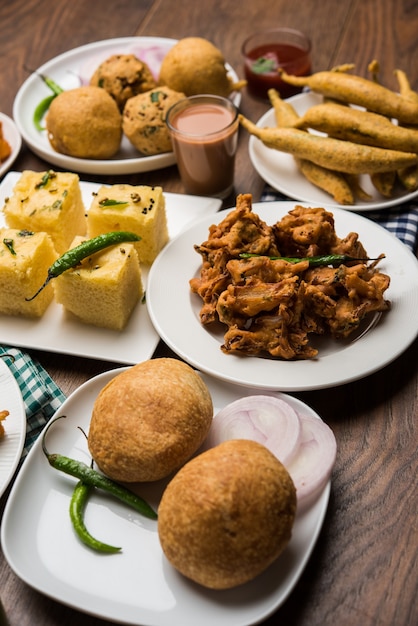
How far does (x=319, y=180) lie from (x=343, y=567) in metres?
2.02

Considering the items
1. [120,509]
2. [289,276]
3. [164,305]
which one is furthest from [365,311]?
[120,509]

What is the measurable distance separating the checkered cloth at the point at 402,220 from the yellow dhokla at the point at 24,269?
1632mm

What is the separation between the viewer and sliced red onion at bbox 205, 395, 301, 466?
2.26 metres

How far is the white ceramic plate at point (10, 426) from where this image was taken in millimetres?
2369

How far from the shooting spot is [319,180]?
3510mm

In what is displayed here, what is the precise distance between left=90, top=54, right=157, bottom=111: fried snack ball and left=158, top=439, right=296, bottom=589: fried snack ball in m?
2.60

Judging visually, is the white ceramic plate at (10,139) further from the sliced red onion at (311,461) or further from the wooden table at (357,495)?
the sliced red onion at (311,461)

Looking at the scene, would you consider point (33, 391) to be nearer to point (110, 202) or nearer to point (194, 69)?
point (110, 202)

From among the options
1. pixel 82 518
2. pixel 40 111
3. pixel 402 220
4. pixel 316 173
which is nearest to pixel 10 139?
pixel 40 111

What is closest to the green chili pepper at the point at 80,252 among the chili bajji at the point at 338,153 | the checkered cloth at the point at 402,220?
the chili bajji at the point at 338,153

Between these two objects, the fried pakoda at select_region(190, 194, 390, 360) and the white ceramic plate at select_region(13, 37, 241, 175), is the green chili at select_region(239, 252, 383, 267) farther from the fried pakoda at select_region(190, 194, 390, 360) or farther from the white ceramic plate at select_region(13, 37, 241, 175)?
the white ceramic plate at select_region(13, 37, 241, 175)

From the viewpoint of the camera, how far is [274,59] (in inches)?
167

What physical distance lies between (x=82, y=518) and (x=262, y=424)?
2.24 ft

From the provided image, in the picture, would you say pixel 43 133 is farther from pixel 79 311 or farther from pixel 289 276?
pixel 289 276
